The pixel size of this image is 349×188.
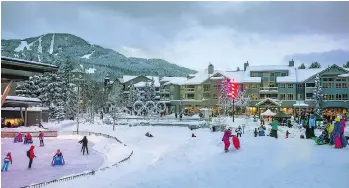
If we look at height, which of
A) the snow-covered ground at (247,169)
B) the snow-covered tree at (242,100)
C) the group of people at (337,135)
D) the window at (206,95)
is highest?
the window at (206,95)

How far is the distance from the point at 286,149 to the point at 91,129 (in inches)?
1435

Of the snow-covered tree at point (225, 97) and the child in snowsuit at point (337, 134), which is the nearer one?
the child in snowsuit at point (337, 134)

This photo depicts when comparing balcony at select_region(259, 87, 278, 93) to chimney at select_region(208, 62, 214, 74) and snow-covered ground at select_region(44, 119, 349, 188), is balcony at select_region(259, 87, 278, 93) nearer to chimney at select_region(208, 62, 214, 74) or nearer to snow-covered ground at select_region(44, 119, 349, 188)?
chimney at select_region(208, 62, 214, 74)

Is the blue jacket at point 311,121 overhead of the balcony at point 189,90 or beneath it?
beneath

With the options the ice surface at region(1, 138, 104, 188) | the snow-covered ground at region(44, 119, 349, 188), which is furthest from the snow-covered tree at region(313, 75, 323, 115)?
the ice surface at region(1, 138, 104, 188)

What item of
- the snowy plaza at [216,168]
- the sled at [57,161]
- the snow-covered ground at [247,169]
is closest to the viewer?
the snow-covered ground at [247,169]

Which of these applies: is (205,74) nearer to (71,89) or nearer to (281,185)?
(71,89)

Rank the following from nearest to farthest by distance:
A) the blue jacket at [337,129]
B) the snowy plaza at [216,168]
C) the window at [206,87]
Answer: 1. the snowy plaza at [216,168]
2. the blue jacket at [337,129]
3. the window at [206,87]

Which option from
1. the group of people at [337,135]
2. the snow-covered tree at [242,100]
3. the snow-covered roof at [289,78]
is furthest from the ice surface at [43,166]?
the snow-covered roof at [289,78]

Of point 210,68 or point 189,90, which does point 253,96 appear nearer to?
point 210,68

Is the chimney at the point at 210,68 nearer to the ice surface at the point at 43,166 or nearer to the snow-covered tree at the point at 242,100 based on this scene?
the snow-covered tree at the point at 242,100

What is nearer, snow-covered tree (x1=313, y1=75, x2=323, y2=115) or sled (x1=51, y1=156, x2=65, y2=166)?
sled (x1=51, y1=156, x2=65, y2=166)

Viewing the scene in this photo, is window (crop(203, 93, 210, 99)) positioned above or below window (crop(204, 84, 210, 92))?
below

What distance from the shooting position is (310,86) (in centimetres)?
6512
